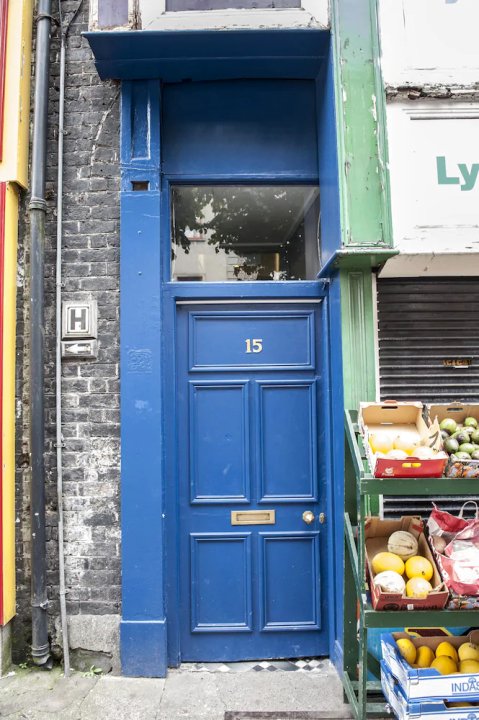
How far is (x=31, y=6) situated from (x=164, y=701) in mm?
5087

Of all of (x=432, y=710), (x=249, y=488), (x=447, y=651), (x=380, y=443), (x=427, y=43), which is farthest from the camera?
(x=249, y=488)

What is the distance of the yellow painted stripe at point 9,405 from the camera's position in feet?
12.4

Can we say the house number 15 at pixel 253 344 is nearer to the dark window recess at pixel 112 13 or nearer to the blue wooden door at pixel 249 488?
the blue wooden door at pixel 249 488

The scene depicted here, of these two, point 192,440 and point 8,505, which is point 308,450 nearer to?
point 192,440

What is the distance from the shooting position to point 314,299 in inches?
162

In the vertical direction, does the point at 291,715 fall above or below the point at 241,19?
below

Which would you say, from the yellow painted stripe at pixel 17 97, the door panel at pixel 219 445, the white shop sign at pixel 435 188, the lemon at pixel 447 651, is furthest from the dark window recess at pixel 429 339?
the yellow painted stripe at pixel 17 97

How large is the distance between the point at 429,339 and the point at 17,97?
11.2 feet

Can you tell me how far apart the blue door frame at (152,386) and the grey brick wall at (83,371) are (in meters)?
0.14

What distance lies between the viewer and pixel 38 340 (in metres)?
3.90

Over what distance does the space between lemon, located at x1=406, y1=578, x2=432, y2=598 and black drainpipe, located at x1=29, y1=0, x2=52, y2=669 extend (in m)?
2.51

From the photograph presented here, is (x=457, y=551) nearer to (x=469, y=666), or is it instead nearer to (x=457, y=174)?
(x=469, y=666)

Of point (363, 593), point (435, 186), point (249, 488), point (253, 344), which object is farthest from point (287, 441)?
point (435, 186)

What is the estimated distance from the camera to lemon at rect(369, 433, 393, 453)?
292cm
